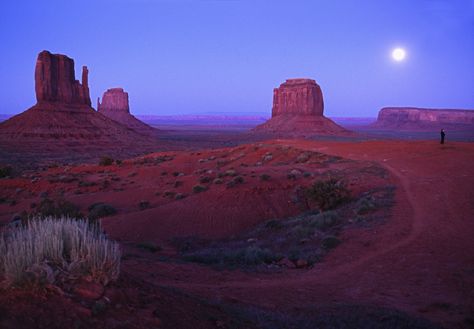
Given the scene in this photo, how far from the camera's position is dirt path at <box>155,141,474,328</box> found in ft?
19.9

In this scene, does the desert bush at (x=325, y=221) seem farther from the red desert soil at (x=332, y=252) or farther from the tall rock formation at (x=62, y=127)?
the tall rock formation at (x=62, y=127)

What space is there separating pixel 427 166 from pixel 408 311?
15908mm

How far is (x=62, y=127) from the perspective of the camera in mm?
68562

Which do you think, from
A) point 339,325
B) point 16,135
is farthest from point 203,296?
point 16,135

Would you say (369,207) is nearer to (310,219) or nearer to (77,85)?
(310,219)

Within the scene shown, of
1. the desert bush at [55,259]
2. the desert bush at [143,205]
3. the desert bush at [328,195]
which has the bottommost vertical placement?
the desert bush at [143,205]

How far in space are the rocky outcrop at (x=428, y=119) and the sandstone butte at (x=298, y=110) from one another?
2039 inches

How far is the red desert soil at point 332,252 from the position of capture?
5.78m

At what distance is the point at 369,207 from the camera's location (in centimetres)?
1191

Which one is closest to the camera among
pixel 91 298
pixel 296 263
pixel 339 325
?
pixel 91 298

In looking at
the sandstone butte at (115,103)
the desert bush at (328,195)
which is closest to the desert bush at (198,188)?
the desert bush at (328,195)

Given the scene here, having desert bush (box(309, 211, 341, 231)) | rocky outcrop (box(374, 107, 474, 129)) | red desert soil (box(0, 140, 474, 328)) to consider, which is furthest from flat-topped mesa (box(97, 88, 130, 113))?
desert bush (box(309, 211, 341, 231))

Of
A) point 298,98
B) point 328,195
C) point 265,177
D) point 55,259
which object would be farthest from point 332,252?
point 298,98

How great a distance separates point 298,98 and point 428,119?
63620mm
